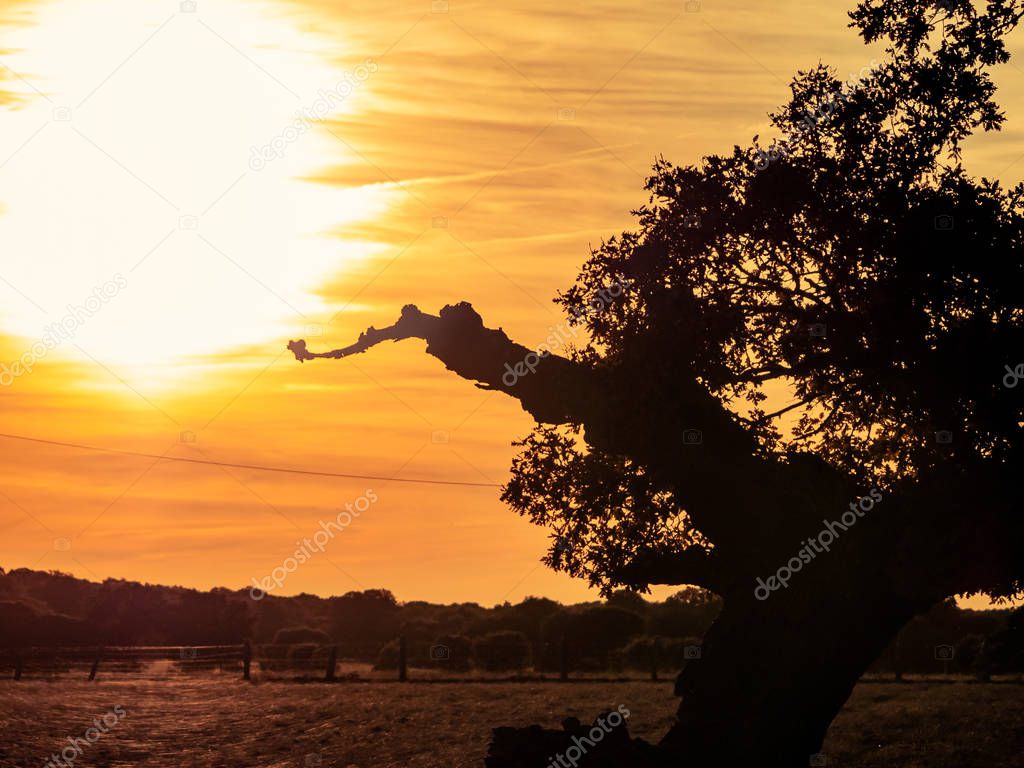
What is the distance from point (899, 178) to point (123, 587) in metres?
88.1

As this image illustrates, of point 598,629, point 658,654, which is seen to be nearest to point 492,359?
point 658,654

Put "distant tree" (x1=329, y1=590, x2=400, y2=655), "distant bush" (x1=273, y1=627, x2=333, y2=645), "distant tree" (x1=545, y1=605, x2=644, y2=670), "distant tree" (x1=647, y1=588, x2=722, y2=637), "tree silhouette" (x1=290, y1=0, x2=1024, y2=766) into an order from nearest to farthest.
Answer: "tree silhouette" (x1=290, y1=0, x2=1024, y2=766)
"distant tree" (x1=545, y1=605, x2=644, y2=670)
"distant bush" (x1=273, y1=627, x2=333, y2=645)
"distant tree" (x1=647, y1=588, x2=722, y2=637)
"distant tree" (x1=329, y1=590, x2=400, y2=655)

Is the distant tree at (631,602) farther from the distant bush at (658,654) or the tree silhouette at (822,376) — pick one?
the tree silhouette at (822,376)

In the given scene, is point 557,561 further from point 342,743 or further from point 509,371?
point 342,743

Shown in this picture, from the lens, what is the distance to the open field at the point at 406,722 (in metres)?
26.3

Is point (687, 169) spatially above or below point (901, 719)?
above

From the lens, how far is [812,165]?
18.2m

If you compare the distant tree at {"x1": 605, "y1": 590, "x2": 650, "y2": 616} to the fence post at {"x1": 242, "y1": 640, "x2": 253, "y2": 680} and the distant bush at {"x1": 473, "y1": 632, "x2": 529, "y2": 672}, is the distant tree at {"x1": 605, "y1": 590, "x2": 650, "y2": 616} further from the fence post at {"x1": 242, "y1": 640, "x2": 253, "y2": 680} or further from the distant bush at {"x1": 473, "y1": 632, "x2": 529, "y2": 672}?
the fence post at {"x1": 242, "y1": 640, "x2": 253, "y2": 680}

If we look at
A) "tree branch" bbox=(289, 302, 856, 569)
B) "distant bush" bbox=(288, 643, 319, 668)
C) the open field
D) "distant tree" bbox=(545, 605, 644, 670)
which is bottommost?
the open field

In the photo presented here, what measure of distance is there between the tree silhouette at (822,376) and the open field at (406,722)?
27.1 feet

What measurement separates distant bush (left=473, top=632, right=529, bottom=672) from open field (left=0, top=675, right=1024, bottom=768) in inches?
399

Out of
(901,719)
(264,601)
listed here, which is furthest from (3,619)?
(901,719)

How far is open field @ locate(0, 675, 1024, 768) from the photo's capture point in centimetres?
2630

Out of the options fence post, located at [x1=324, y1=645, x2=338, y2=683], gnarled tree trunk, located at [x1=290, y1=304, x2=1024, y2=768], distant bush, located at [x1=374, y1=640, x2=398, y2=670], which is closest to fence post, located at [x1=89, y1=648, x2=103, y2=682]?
fence post, located at [x1=324, y1=645, x2=338, y2=683]
